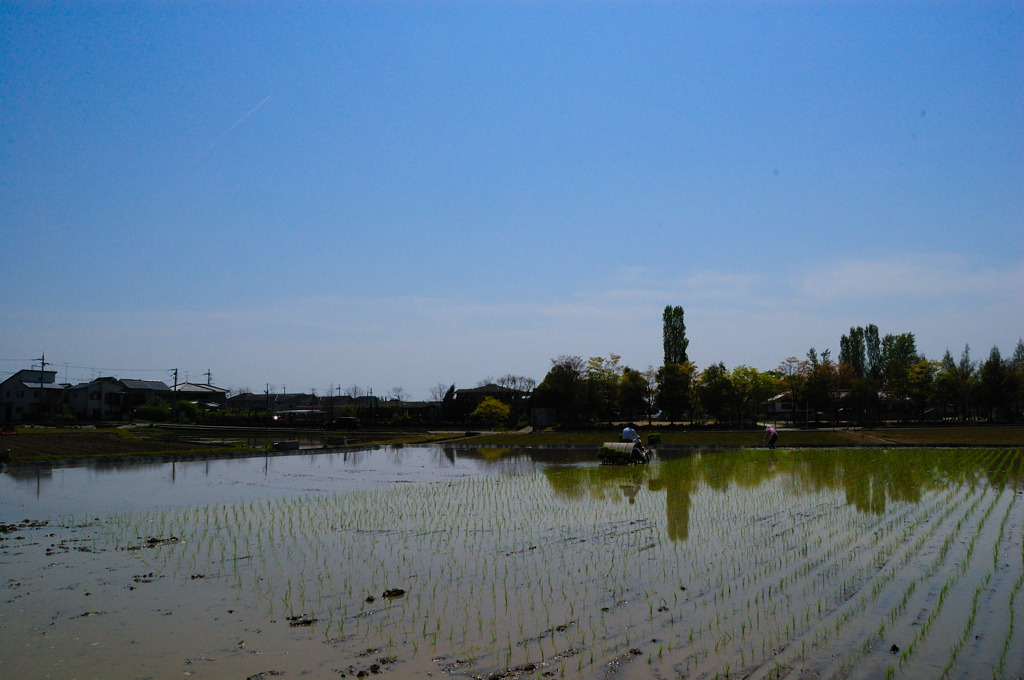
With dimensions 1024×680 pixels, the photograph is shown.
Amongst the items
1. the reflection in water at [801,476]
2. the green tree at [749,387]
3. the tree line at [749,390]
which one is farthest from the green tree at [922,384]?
the reflection in water at [801,476]

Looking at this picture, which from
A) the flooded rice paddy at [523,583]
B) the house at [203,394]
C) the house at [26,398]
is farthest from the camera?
the house at [203,394]

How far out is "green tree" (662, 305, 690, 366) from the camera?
6994 centimetres

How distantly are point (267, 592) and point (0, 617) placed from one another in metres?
2.97

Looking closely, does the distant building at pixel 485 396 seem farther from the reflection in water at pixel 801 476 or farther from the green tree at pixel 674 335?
the reflection in water at pixel 801 476

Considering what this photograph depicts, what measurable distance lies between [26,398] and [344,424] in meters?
48.4

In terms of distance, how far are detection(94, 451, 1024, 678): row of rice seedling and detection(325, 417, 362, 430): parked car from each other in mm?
48035

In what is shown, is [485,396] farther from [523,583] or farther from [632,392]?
[523,583]

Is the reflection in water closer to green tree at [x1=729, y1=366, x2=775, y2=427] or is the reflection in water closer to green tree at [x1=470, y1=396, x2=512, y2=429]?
green tree at [x1=729, y1=366, x2=775, y2=427]

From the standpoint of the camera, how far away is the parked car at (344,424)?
66.7m

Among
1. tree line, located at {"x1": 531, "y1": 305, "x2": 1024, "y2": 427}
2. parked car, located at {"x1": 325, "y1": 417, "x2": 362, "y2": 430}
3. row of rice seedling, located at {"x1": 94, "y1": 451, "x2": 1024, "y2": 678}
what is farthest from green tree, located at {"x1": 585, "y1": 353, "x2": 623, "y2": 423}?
row of rice seedling, located at {"x1": 94, "y1": 451, "x2": 1024, "y2": 678}

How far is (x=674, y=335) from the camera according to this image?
232 feet

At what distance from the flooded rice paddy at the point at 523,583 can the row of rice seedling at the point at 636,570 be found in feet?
0.16

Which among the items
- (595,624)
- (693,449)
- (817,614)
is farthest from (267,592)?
(693,449)

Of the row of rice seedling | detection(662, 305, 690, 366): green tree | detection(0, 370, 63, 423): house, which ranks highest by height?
detection(662, 305, 690, 366): green tree
